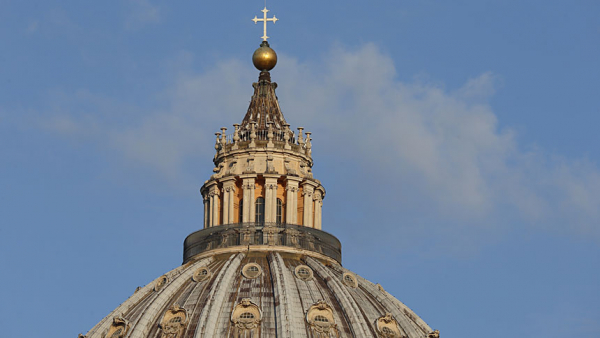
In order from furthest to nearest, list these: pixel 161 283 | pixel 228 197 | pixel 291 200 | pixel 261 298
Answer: pixel 228 197
pixel 291 200
pixel 161 283
pixel 261 298

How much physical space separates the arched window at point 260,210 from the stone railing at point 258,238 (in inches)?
52.8

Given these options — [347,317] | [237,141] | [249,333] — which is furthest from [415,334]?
[237,141]

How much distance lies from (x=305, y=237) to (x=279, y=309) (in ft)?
37.2

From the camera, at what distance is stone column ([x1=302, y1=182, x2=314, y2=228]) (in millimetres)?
115375

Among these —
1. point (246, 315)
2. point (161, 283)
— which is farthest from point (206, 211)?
point (246, 315)

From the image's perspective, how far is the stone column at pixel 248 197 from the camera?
11331 cm

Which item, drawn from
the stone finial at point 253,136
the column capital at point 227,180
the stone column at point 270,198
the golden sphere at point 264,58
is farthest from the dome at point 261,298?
the golden sphere at point 264,58

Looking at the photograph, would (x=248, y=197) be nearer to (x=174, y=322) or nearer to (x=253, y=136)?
(x=253, y=136)

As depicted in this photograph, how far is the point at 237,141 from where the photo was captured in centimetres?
11794

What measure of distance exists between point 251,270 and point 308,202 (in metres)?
10.7

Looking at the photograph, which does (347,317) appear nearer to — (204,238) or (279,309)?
(279,309)

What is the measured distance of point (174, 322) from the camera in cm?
10288

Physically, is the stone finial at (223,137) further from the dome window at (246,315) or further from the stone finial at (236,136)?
the dome window at (246,315)

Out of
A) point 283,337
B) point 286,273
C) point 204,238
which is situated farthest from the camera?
point 204,238
